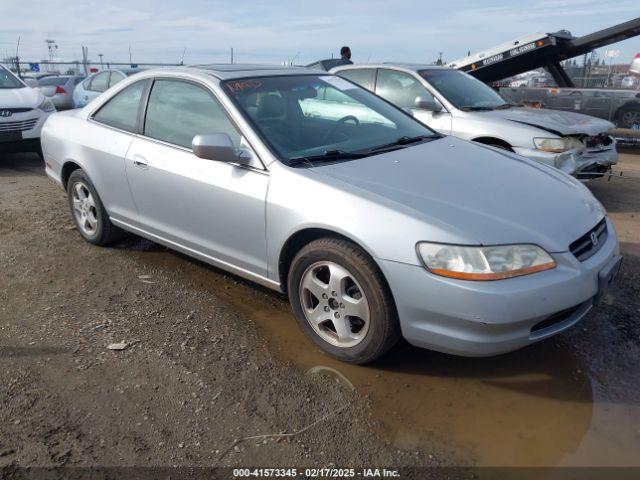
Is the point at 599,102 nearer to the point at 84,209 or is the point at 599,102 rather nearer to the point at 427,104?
the point at 427,104

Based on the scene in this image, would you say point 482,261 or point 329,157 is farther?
point 329,157

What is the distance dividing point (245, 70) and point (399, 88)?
344cm

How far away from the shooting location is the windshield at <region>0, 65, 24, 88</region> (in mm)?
8969

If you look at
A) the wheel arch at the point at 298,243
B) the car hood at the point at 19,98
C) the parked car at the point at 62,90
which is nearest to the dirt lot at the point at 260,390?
the wheel arch at the point at 298,243

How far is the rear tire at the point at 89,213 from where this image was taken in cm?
481

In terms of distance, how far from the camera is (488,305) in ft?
8.62

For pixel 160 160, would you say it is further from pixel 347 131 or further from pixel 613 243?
pixel 613 243

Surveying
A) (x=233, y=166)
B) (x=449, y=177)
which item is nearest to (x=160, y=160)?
(x=233, y=166)

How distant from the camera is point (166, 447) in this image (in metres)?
2.55

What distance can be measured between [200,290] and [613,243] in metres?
2.75

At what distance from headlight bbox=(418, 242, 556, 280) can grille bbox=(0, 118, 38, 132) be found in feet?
24.8

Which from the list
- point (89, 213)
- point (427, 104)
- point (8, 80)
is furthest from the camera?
point (8, 80)

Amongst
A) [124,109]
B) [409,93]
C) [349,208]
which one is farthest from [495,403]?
[409,93]

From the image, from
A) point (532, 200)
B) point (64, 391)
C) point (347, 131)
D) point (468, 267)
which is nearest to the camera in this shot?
point (468, 267)
